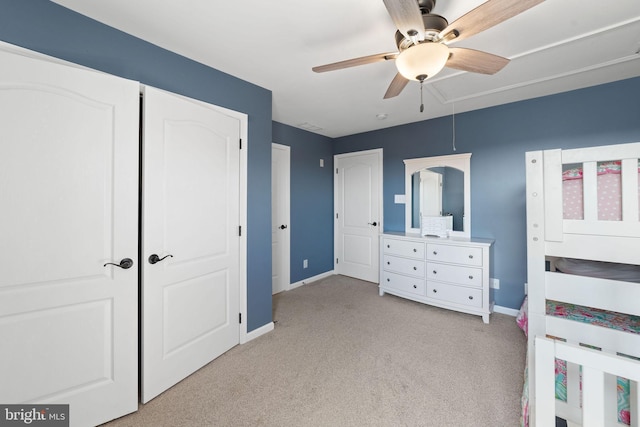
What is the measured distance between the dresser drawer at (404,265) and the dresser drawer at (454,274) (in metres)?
0.11

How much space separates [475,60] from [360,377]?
2234 mm

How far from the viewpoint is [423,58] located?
125 cm

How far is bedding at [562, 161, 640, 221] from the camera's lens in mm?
1230

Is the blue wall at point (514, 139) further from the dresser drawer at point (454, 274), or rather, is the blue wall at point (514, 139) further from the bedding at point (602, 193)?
the bedding at point (602, 193)

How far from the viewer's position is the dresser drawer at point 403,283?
3174 mm

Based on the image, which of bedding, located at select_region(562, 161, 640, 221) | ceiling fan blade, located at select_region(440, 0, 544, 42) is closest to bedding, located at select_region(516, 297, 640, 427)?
bedding, located at select_region(562, 161, 640, 221)

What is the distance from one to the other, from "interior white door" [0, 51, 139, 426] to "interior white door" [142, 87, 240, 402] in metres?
0.11

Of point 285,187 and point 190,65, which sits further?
point 285,187

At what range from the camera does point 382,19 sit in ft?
5.12

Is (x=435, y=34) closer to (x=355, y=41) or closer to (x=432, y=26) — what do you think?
(x=432, y=26)

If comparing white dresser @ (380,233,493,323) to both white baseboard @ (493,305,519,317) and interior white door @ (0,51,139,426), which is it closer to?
white baseboard @ (493,305,519,317)

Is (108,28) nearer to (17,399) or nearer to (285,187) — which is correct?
(17,399)

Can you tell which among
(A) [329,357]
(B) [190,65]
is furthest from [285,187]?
(A) [329,357]

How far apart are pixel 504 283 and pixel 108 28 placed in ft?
14.2
